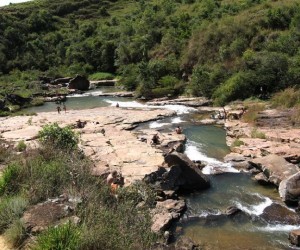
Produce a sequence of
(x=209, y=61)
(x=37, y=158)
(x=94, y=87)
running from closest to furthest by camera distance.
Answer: (x=37, y=158) < (x=209, y=61) < (x=94, y=87)

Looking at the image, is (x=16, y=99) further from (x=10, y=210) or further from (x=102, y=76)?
(x=10, y=210)

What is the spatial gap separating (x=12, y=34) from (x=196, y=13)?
5679 cm

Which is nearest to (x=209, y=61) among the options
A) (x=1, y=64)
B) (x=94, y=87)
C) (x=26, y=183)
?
(x=94, y=87)

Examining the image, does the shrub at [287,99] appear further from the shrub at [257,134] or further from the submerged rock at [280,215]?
the submerged rock at [280,215]

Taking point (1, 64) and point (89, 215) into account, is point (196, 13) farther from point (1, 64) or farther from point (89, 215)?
point (89, 215)

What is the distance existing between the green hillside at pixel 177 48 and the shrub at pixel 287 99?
333 cm

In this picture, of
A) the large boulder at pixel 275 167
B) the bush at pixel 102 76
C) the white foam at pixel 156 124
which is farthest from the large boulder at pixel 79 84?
the large boulder at pixel 275 167

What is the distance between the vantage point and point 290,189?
1998 centimetres

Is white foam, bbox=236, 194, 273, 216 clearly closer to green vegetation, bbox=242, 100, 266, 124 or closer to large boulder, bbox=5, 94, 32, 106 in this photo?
green vegetation, bbox=242, 100, 266, 124

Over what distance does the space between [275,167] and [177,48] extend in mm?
51553

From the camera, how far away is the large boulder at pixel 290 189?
19688 mm

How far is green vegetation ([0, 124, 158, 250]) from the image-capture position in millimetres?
8453

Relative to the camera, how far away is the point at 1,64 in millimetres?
96062

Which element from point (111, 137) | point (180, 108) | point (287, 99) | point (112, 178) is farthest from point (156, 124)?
point (112, 178)
